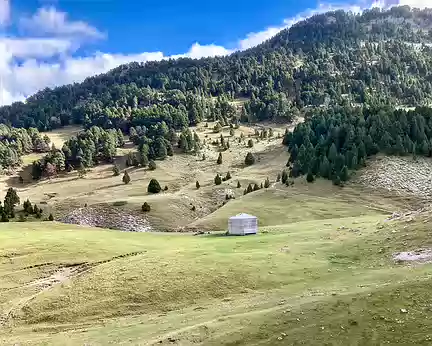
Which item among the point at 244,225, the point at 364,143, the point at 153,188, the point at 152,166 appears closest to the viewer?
the point at 244,225

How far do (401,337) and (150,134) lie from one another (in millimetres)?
144917

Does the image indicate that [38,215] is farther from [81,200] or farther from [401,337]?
[401,337]

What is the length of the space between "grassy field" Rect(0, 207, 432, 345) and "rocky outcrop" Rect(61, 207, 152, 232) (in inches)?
1217

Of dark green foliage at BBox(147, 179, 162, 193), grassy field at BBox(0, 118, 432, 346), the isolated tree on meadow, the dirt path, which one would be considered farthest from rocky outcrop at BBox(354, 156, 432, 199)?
the isolated tree on meadow

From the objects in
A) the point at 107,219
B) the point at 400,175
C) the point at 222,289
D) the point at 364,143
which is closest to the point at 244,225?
the point at 222,289

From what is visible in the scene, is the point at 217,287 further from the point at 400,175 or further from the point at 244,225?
the point at 400,175

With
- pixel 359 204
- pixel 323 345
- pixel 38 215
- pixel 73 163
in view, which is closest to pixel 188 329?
pixel 323 345

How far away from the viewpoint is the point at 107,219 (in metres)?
89.6

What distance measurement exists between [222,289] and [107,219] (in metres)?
58.3

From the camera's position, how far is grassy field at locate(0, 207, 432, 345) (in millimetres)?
24016

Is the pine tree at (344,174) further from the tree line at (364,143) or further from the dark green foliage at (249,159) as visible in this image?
the dark green foliage at (249,159)

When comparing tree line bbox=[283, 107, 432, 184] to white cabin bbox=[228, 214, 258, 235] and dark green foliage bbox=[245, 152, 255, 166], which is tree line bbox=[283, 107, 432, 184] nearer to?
dark green foliage bbox=[245, 152, 255, 166]

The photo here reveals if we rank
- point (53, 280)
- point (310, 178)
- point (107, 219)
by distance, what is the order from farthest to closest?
point (310, 178) → point (107, 219) → point (53, 280)

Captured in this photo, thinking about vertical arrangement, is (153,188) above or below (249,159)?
below
